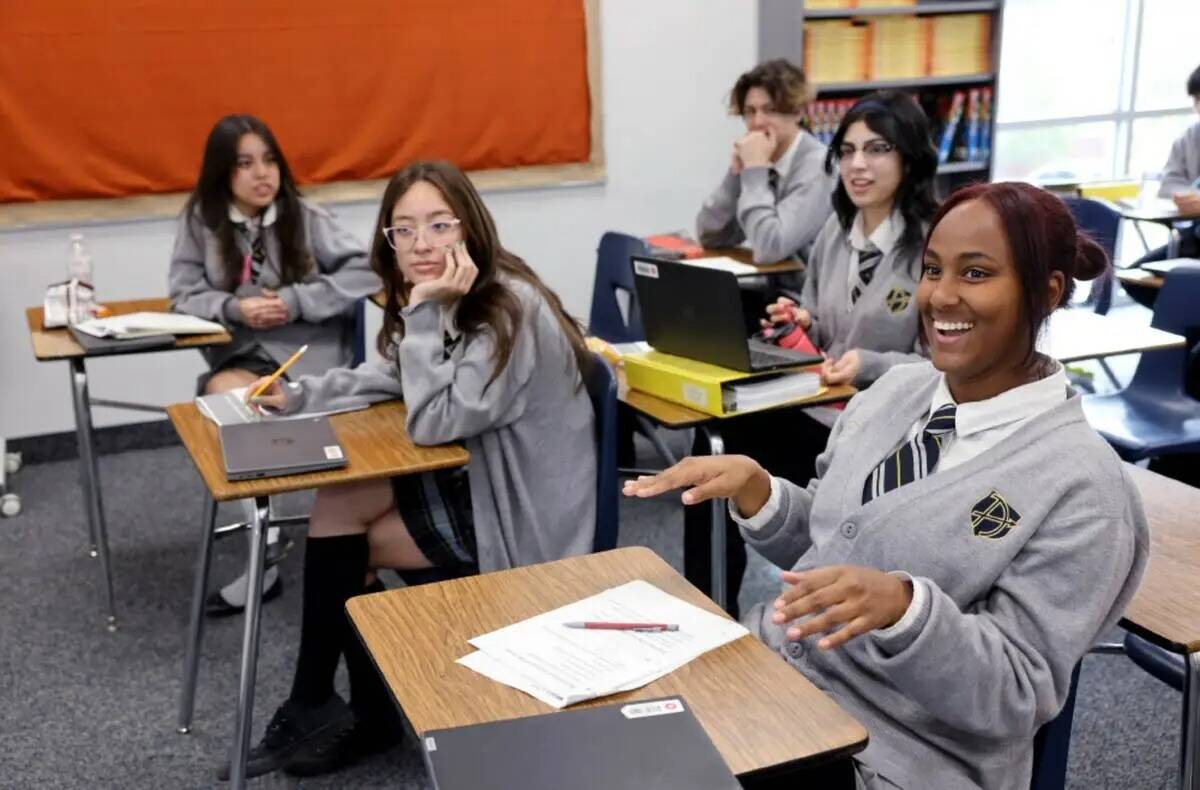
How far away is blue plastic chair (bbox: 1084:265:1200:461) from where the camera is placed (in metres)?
2.84

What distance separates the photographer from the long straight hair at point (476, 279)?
2.29 metres

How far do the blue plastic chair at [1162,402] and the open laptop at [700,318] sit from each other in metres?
0.87

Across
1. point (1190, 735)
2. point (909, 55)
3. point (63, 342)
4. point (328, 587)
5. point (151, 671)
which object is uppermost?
point (909, 55)

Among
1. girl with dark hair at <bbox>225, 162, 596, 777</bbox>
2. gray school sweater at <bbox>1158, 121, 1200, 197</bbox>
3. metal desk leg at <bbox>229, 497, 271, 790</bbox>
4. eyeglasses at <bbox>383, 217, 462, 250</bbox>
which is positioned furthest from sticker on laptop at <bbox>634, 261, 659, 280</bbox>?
gray school sweater at <bbox>1158, 121, 1200, 197</bbox>

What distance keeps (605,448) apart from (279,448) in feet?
1.93

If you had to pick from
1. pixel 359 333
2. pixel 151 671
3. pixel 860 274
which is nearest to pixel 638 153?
pixel 359 333

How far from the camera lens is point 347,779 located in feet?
7.98

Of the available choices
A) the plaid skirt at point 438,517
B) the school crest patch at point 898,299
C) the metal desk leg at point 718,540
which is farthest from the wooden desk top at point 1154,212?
the plaid skirt at point 438,517

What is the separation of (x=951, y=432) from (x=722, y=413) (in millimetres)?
932

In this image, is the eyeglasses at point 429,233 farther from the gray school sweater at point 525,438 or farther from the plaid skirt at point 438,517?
the plaid skirt at point 438,517

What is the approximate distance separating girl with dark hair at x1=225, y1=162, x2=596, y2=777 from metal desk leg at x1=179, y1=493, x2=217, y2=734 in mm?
272

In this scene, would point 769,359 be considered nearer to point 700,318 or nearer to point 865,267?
point 700,318

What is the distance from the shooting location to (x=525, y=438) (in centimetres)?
232

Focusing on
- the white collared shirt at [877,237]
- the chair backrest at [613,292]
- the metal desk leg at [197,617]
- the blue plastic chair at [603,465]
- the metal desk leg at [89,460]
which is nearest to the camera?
the blue plastic chair at [603,465]
